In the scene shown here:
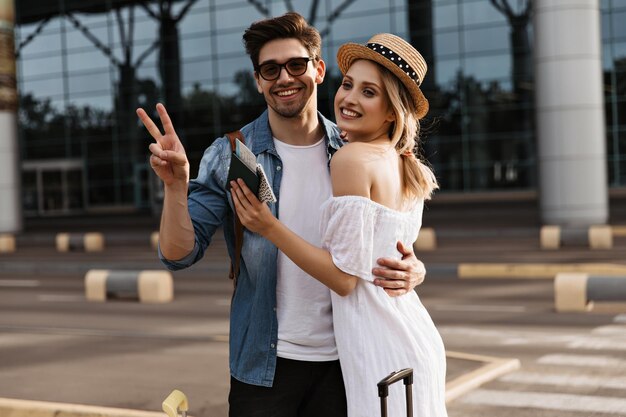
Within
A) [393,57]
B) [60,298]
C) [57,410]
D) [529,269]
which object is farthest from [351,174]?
[529,269]

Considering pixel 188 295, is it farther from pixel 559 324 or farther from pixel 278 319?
pixel 278 319

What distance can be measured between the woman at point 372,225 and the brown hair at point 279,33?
0.98 feet

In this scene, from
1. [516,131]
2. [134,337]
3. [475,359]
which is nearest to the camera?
[475,359]

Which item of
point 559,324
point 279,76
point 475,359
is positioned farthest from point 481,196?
point 279,76

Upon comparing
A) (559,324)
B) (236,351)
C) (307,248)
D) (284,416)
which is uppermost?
(307,248)

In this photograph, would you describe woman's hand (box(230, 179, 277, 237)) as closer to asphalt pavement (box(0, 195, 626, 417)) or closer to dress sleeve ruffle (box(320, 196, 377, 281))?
dress sleeve ruffle (box(320, 196, 377, 281))

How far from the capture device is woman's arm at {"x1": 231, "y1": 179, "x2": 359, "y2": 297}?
2834 millimetres

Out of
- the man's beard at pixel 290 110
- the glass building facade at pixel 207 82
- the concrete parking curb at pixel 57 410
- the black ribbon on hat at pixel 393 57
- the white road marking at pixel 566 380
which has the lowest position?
the white road marking at pixel 566 380

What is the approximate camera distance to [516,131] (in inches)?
1543

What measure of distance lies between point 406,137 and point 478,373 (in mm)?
4875

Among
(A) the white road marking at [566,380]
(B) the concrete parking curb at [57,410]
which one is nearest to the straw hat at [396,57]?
(B) the concrete parking curb at [57,410]

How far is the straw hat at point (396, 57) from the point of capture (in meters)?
3.00

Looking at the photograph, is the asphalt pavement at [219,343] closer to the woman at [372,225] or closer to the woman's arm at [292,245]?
the woman at [372,225]

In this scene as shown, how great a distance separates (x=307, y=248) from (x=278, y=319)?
0.43 meters
